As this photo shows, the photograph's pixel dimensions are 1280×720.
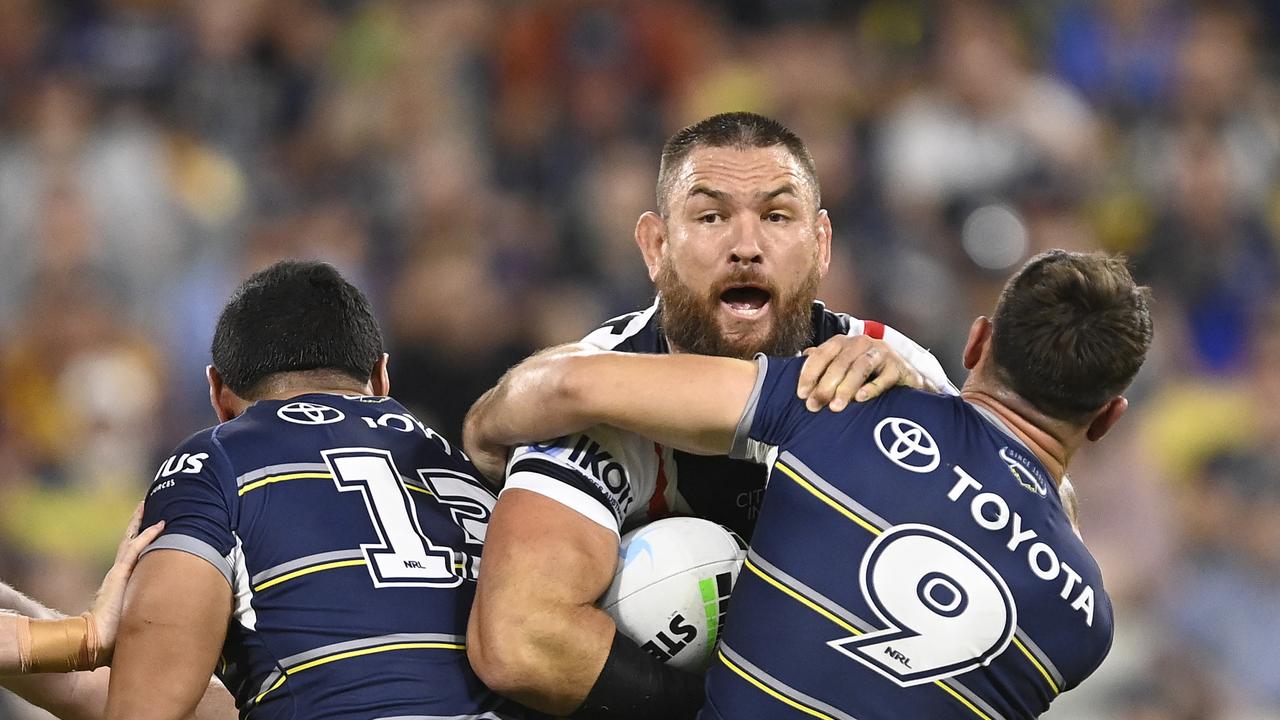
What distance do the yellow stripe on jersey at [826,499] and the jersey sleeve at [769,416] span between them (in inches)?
2.5

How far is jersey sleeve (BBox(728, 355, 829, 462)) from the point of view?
132 inches

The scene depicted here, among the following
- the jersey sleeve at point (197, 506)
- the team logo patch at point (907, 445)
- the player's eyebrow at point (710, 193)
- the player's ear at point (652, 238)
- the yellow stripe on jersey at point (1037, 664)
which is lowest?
the yellow stripe on jersey at point (1037, 664)

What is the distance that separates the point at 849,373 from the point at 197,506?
56.0 inches

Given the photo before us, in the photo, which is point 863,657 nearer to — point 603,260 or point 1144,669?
point 1144,669

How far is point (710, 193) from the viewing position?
13.0 ft

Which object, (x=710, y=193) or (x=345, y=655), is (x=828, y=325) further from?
(x=345, y=655)

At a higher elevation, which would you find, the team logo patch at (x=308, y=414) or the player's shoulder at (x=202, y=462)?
the team logo patch at (x=308, y=414)

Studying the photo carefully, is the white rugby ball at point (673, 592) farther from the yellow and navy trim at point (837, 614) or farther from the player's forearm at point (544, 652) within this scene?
the yellow and navy trim at point (837, 614)

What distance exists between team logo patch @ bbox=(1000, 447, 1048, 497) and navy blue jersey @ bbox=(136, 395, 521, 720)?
4.05 ft

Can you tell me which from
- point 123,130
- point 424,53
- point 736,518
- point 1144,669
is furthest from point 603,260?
point 736,518

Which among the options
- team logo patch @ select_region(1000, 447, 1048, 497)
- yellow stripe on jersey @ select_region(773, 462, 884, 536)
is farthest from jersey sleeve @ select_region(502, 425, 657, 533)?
team logo patch @ select_region(1000, 447, 1048, 497)

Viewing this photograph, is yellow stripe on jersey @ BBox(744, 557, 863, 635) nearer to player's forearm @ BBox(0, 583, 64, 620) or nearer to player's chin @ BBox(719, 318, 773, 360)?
player's chin @ BBox(719, 318, 773, 360)

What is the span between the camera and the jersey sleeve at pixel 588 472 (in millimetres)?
3541

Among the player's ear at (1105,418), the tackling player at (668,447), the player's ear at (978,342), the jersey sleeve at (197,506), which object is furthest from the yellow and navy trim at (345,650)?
the player's ear at (1105,418)
